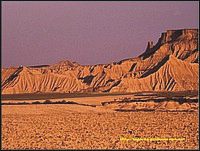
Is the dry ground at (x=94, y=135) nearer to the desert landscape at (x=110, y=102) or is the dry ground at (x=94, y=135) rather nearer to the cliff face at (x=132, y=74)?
the desert landscape at (x=110, y=102)

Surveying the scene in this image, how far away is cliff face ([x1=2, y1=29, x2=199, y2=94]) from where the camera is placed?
4505 inches

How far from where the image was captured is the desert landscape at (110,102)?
19.0m

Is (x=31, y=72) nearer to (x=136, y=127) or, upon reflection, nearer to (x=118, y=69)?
(x=118, y=69)

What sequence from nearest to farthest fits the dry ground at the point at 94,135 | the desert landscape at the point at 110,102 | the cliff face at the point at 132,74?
the dry ground at the point at 94,135 → the desert landscape at the point at 110,102 → the cliff face at the point at 132,74

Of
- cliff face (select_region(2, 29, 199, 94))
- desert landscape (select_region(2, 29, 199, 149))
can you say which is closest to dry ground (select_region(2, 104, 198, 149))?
desert landscape (select_region(2, 29, 199, 149))

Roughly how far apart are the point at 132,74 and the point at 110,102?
7594cm

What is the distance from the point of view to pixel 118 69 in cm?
13762

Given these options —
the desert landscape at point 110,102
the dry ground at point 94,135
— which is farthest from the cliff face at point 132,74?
the dry ground at point 94,135

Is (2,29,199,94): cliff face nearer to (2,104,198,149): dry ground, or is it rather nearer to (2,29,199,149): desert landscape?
(2,29,199,149): desert landscape

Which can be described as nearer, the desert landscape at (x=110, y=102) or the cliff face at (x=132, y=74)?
the desert landscape at (x=110, y=102)

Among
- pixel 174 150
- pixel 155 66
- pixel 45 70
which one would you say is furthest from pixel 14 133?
pixel 45 70

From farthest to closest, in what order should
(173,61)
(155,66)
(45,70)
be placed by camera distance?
(45,70) → (155,66) → (173,61)

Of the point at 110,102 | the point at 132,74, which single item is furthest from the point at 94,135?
the point at 132,74

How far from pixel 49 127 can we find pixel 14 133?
2.78 meters
